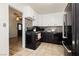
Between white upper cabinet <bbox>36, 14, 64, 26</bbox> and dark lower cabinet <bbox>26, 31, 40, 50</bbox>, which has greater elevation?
white upper cabinet <bbox>36, 14, 64, 26</bbox>

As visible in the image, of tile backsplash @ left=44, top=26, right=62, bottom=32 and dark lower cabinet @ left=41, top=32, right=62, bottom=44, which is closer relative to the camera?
dark lower cabinet @ left=41, top=32, right=62, bottom=44

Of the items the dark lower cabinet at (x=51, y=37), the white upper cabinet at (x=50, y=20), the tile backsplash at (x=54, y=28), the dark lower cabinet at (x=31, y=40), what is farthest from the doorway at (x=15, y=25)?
the tile backsplash at (x=54, y=28)

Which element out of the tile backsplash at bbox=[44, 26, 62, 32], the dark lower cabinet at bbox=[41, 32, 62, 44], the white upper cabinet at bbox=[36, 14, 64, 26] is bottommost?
A: the dark lower cabinet at bbox=[41, 32, 62, 44]

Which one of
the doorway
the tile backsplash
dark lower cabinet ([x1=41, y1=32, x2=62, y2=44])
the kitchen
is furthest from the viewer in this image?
the tile backsplash

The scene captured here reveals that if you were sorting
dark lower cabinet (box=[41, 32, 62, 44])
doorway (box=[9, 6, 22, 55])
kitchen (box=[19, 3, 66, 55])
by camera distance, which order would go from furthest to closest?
dark lower cabinet (box=[41, 32, 62, 44]) < kitchen (box=[19, 3, 66, 55]) < doorway (box=[9, 6, 22, 55])

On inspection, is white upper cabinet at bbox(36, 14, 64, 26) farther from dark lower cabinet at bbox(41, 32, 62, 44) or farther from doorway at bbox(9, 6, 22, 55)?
doorway at bbox(9, 6, 22, 55)

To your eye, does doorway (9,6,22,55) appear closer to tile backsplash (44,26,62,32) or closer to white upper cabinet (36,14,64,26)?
white upper cabinet (36,14,64,26)

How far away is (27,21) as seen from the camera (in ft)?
11.6

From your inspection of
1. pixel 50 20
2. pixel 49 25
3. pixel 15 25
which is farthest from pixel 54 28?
pixel 15 25

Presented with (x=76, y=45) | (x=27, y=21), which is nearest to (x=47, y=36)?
(x=27, y=21)

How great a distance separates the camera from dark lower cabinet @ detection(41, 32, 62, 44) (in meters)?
4.28

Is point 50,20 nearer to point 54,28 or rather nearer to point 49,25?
point 49,25

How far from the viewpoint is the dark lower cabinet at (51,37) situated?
428 cm

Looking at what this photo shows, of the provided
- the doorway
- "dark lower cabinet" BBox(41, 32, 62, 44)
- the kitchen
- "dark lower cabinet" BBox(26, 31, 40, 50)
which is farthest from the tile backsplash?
"dark lower cabinet" BBox(26, 31, 40, 50)
